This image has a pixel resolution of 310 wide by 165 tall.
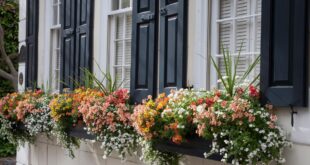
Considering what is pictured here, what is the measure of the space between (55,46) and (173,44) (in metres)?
3.66

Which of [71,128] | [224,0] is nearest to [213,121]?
[224,0]

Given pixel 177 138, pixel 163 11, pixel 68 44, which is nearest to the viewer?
pixel 177 138

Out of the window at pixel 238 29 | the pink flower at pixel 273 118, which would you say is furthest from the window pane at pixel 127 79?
the pink flower at pixel 273 118

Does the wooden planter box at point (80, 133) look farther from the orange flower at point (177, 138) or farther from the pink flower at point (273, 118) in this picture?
the pink flower at point (273, 118)

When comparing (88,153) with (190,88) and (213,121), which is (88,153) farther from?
(213,121)

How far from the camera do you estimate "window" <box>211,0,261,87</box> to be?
15.9ft

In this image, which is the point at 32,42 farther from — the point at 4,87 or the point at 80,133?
the point at 4,87

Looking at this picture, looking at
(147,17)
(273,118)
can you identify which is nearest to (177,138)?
(273,118)

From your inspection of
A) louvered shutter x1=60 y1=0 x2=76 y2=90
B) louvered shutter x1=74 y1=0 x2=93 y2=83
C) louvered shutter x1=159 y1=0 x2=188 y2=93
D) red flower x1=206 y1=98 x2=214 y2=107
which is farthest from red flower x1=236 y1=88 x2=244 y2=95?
louvered shutter x1=60 y1=0 x2=76 y2=90

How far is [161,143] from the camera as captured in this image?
5117 mm

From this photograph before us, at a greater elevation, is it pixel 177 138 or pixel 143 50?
pixel 143 50

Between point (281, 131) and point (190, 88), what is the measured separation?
1314 millimetres

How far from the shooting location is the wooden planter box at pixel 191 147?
14.9 ft

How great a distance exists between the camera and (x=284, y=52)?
13.7ft
